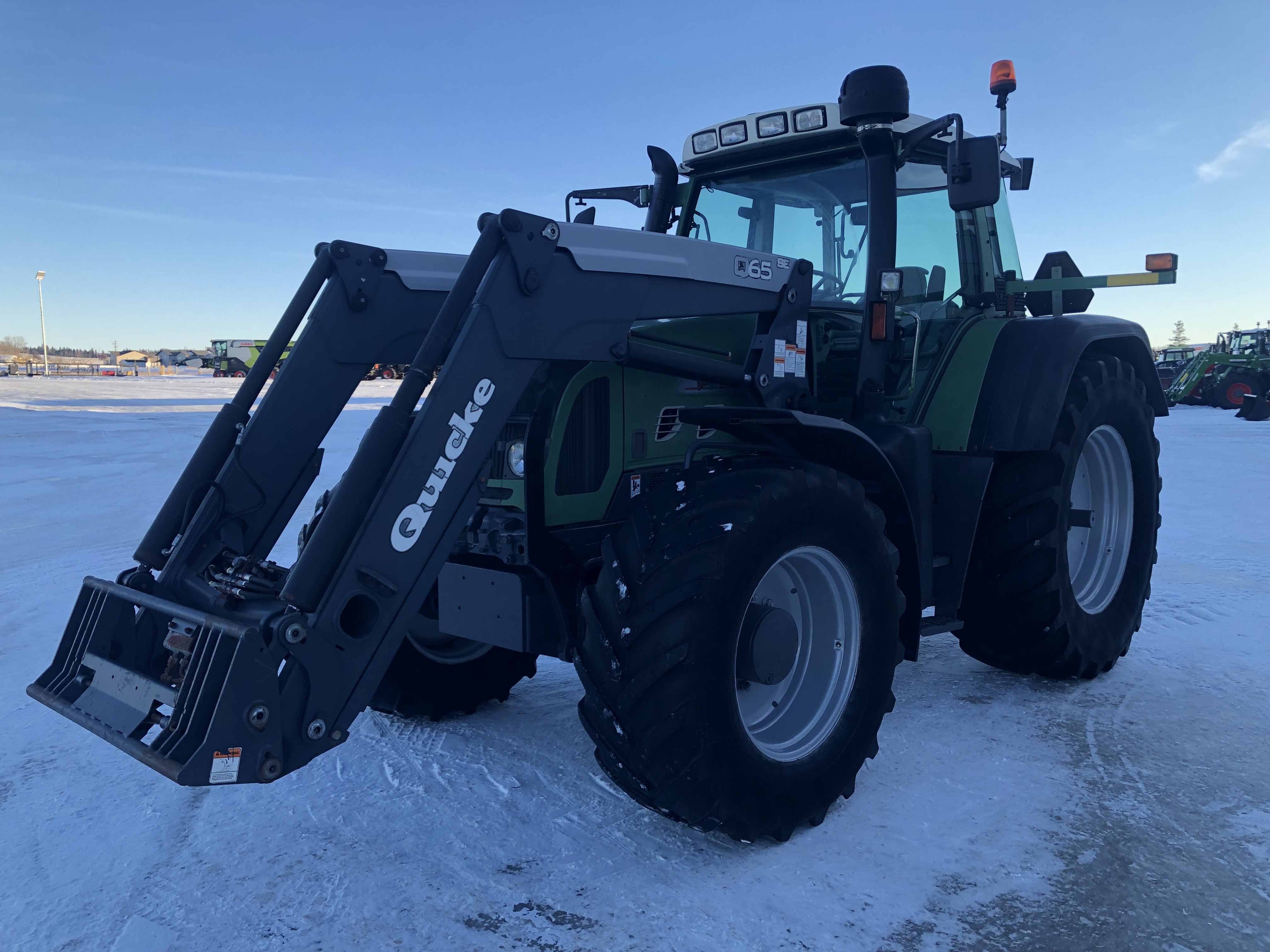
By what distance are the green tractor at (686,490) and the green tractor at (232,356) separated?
2052 inches

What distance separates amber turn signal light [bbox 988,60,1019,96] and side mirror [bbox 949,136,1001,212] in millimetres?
1046

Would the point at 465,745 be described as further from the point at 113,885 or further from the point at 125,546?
the point at 125,546

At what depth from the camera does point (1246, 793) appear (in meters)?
3.13

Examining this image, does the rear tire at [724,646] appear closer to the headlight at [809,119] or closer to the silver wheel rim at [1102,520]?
the headlight at [809,119]

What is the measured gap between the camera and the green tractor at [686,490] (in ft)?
8.13

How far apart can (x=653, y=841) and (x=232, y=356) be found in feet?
200

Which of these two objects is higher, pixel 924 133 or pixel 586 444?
pixel 924 133

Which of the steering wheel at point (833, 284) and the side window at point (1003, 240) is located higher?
the side window at point (1003, 240)

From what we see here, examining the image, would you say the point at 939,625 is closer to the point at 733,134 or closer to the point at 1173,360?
the point at 733,134

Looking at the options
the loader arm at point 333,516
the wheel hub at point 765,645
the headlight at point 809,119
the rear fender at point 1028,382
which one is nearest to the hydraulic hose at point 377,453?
the loader arm at point 333,516

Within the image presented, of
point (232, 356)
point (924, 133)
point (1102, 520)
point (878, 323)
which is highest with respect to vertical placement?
point (232, 356)

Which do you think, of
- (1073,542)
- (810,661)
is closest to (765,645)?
(810,661)

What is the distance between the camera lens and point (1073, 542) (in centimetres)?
475

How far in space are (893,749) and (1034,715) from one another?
2.64ft
